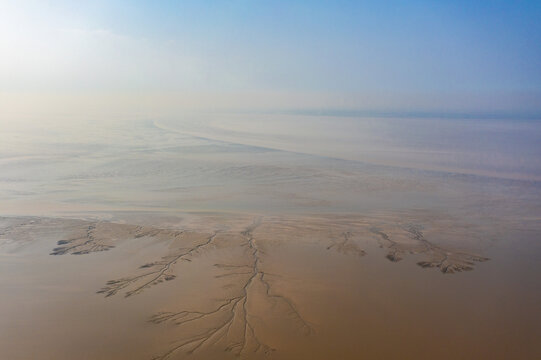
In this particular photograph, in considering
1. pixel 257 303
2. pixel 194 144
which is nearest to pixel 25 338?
pixel 257 303

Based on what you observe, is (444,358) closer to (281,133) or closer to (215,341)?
(215,341)

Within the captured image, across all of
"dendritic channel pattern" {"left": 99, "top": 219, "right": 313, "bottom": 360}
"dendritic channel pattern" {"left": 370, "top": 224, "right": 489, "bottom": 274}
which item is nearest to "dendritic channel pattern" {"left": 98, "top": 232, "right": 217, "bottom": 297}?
"dendritic channel pattern" {"left": 99, "top": 219, "right": 313, "bottom": 360}

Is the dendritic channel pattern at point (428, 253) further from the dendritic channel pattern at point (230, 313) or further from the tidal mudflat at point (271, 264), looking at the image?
the dendritic channel pattern at point (230, 313)

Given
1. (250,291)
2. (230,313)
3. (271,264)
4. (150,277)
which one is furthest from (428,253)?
(150,277)

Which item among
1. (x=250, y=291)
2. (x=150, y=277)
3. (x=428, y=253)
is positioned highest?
(x=428, y=253)

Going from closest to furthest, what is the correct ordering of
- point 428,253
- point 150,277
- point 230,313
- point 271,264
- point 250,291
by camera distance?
point 230,313 → point 250,291 → point 150,277 → point 271,264 → point 428,253

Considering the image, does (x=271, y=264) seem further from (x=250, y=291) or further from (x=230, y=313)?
(x=230, y=313)
